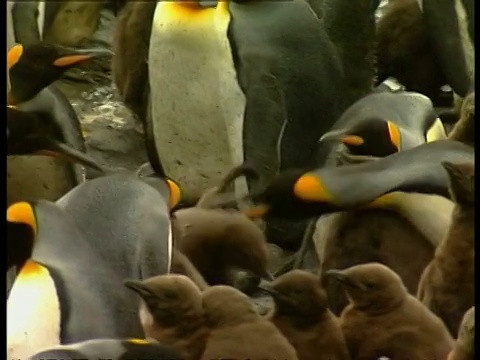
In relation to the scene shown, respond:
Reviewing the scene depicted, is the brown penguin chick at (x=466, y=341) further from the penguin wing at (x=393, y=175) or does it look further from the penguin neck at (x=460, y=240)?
the penguin wing at (x=393, y=175)

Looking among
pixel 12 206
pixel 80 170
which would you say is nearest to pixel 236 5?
pixel 80 170

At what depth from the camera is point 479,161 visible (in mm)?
1150

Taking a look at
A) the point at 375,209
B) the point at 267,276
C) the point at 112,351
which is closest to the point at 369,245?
the point at 375,209

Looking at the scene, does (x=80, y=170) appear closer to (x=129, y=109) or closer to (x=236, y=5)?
(x=129, y=109)

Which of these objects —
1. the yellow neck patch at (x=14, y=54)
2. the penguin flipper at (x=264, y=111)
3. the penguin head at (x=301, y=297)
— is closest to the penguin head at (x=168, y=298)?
the penguin head at (x=301, y=297)

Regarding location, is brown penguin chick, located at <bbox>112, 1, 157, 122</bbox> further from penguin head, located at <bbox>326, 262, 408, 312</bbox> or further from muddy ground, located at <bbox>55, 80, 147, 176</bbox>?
penguin head, located at <bbox>326, 262, 408, 312</bbox>

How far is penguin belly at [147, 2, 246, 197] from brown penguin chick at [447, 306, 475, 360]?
40 centimetres

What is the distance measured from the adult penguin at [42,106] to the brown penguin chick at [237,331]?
0.87 feet

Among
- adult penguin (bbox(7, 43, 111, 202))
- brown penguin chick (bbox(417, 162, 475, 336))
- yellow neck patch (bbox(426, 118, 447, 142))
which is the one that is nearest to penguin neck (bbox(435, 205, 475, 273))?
brown penguin chick (bbox(417, 162, 475, 336))

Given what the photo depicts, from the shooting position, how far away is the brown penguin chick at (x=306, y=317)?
45.2 inches

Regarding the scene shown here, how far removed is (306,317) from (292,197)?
0.17m

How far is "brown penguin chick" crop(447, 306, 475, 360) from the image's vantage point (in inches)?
44.2

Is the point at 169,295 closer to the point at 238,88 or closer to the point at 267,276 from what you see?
the point at 267,276

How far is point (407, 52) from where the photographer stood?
1214 mm
